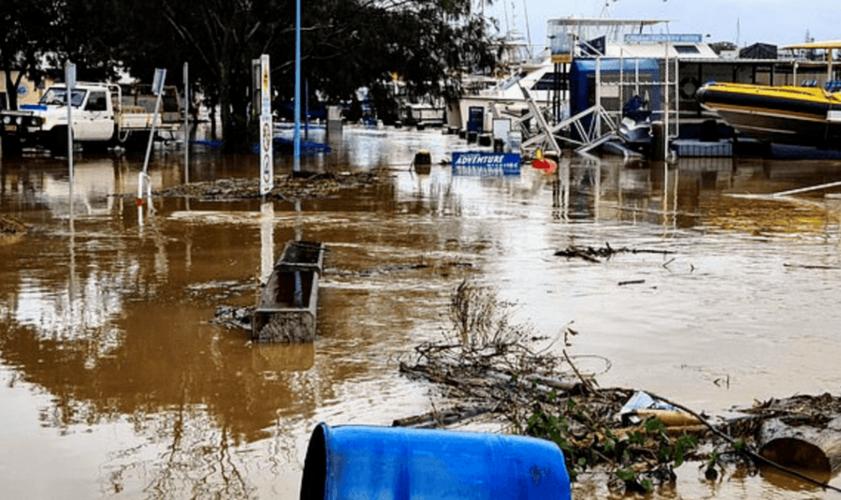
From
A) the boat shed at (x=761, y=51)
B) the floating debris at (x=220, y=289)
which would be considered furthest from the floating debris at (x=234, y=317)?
the boat shed at (x=761, y=51)

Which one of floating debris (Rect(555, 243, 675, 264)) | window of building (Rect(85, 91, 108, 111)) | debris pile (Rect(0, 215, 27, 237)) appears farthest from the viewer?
window of building (Rect(85, 91, 108, 111))

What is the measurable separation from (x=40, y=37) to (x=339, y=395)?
43.8 meters

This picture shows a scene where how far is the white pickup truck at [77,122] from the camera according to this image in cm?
3788

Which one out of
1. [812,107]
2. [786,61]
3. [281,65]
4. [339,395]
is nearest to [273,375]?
[339,395]

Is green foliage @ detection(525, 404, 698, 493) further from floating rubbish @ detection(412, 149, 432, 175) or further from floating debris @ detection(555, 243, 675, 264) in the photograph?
floating rubbish @ detection(412, 149, 432, 175)

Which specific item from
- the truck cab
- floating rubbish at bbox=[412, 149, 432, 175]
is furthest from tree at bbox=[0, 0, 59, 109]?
floating rubbish at bbox=[412, 149, 432, 175]

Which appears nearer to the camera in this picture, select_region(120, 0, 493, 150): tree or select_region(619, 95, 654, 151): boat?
select_region(619, 95, 654, 151): boat

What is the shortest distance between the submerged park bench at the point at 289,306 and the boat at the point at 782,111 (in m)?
26.2

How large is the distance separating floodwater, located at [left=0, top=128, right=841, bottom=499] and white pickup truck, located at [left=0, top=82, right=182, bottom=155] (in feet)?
49.3

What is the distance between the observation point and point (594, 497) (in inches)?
254

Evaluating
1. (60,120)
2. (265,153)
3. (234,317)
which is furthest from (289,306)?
(60,120)

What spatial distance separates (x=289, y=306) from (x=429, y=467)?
20.4 feet

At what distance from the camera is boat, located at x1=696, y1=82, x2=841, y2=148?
36312 mm

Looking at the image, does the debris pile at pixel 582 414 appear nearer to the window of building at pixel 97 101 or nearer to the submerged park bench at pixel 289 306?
the submerged park bench at pixel 289 306
